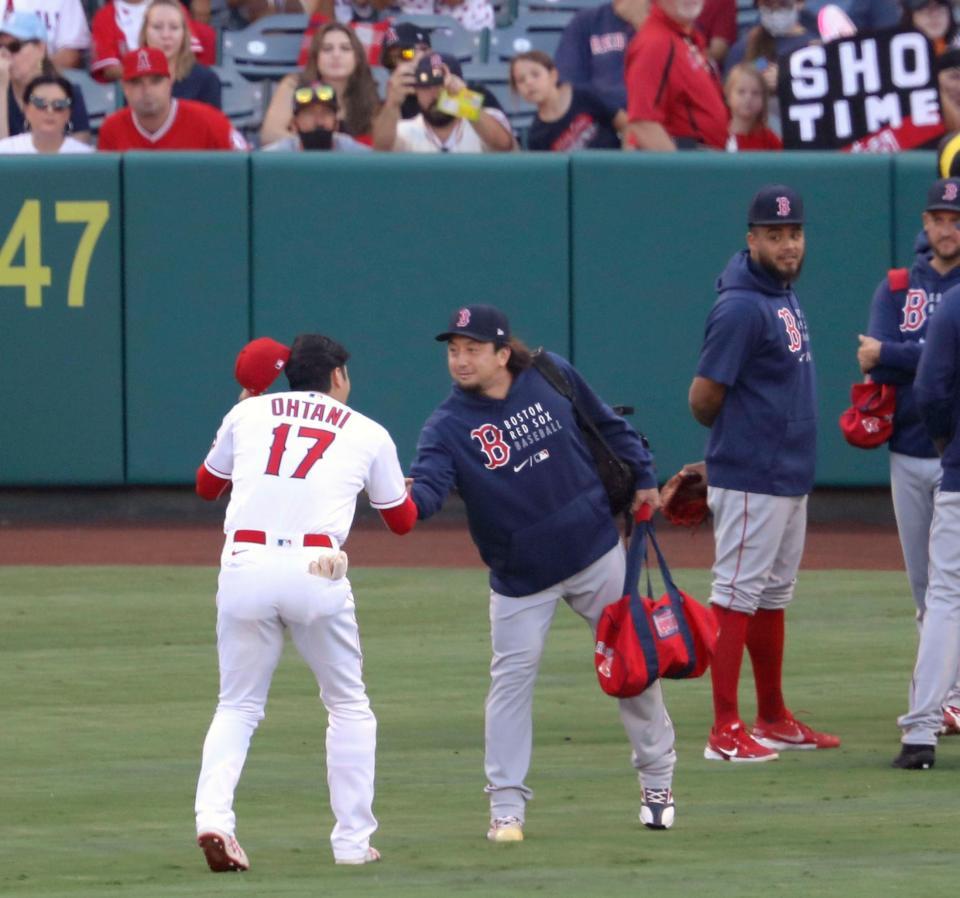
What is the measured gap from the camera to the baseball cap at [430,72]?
13422mm

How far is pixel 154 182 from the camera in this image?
1335 centimetres

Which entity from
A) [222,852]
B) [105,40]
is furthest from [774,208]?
[105,40]

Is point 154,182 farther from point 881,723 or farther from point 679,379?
point 881,723

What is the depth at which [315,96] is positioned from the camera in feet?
43.9

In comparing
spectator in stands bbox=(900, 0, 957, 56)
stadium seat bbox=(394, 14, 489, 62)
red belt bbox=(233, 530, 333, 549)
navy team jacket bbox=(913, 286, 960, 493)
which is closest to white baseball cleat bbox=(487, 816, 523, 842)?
red belt bbox=(233, 530, 333, 549)

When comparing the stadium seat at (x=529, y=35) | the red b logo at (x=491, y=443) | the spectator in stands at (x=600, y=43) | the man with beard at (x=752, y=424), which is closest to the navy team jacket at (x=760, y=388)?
the man with beard at (x=752, y=424)

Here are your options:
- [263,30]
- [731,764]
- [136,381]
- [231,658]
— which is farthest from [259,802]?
[263,30]

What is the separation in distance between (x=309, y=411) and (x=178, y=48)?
341 inches

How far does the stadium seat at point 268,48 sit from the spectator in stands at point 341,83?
5.12 ft

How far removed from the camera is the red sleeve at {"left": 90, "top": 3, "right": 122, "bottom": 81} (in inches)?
602

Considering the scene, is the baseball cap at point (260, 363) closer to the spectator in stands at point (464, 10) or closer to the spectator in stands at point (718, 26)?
the spectator in stands at point (718, 26)

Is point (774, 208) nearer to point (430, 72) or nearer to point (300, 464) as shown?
point (300, 464)

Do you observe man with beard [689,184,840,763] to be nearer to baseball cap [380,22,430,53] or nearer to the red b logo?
the red b logo

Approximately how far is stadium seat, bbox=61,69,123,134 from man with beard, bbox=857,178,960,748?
8.66m
